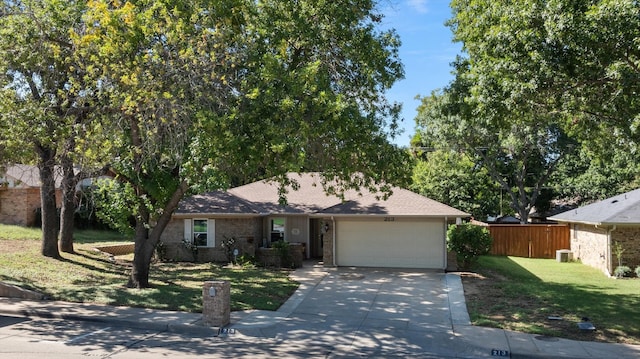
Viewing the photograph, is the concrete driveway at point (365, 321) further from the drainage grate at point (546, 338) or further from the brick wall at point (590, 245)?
the brick wall at point (590, 245)

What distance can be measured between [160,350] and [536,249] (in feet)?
77.5

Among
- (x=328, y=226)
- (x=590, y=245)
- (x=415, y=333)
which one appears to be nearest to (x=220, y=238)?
(x=328, y=226)

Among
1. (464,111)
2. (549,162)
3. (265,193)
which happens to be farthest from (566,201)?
(464,111)

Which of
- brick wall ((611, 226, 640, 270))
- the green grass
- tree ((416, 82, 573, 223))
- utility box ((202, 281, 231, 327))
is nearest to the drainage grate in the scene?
the green grass

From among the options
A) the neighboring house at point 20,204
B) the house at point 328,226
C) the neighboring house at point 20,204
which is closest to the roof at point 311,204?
the house at point 328,226

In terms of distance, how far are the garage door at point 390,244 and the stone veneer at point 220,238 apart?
383cm

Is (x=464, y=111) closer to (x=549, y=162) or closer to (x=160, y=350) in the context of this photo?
(x=160, y=350)

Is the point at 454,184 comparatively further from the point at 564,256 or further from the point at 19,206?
the point at 19,206

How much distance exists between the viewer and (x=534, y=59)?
1116 cm

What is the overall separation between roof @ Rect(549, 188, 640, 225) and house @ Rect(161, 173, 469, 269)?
5689mm

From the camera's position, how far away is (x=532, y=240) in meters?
28.3

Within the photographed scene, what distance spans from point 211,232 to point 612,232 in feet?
53.8

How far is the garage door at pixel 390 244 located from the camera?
823 inches

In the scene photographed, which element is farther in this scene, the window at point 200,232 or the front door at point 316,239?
the front door at point 316,239
